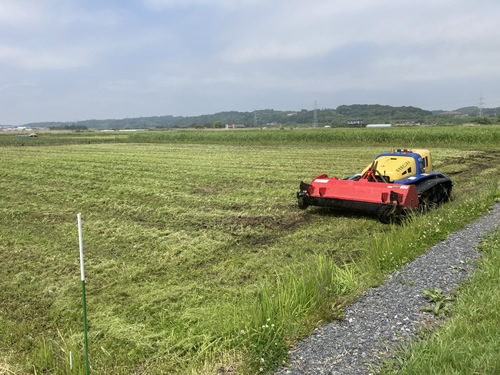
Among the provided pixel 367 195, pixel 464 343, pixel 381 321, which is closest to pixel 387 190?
pixel 367 195

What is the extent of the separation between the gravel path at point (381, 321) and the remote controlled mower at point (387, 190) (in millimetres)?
2035

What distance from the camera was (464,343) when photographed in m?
3.20

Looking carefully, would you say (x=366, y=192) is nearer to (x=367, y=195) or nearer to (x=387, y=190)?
(x=367, y=195)

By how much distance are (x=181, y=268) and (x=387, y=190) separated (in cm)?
450

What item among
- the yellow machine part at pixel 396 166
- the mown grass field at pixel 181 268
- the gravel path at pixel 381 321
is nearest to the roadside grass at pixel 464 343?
the gravel path at pixel 381 321

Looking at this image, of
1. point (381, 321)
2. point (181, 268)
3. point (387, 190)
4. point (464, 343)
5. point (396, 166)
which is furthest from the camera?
point (396, 166)

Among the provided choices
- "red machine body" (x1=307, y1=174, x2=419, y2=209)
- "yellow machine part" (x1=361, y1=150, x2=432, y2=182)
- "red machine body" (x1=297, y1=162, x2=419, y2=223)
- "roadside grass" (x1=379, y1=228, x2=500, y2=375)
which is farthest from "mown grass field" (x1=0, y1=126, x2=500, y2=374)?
"yellow machine part" (x1=361, y1=150, x2=432, y2=182)

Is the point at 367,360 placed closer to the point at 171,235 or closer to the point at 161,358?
the point at 161,358

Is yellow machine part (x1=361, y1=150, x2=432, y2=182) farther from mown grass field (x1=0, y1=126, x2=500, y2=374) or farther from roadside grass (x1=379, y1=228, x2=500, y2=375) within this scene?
roadside grass (x1=379, y1=228, x2=500, y2=375)

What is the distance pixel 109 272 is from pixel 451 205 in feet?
24.0

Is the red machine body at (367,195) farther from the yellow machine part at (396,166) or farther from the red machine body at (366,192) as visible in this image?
the yellow machine part at (396,166)

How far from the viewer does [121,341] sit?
388 cm

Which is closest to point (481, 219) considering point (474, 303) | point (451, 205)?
point (451, 205)

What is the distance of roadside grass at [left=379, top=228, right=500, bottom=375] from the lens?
2920mm
